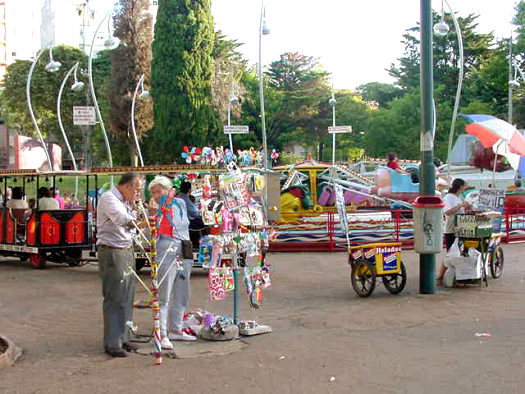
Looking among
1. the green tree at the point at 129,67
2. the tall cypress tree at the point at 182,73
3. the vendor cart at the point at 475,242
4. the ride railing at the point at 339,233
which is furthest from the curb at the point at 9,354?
the green tree at the point at 129,67

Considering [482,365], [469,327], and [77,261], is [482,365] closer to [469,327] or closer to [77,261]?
[469,327]

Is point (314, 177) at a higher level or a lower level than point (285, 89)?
lower

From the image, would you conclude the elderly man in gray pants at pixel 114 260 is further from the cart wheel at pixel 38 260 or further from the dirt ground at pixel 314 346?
the cart wheel at pixel 38 260

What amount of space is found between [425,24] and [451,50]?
46.8 m

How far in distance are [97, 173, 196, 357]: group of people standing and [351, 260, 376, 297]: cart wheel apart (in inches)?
142

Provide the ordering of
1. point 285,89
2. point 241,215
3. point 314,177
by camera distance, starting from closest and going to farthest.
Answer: point 241,215, point 314,177, point 285,89

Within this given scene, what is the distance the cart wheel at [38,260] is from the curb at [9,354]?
8.08 metres

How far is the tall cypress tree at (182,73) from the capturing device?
141 ft

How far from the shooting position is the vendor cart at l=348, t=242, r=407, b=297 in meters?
10.5

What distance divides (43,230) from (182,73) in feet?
95.7

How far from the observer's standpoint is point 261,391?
5.92 meters

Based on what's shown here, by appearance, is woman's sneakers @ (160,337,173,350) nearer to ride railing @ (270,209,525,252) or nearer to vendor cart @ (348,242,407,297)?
vendor cart @ (348,242,407,297)

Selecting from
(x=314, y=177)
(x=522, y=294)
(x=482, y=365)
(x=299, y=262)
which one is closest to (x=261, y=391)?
(x=482, y=365)

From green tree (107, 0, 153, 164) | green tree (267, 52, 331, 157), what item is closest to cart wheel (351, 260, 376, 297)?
green tree (107, 0, 153, 164)
